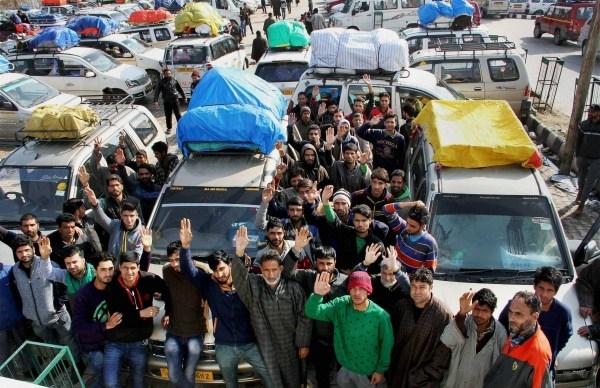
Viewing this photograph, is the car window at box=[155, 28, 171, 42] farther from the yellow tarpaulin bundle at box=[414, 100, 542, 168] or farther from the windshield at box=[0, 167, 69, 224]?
the yellow tarpaulin bundle at box=[414, 100, 542, 168]

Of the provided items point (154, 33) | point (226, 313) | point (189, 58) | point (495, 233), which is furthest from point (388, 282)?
point (154, 33)

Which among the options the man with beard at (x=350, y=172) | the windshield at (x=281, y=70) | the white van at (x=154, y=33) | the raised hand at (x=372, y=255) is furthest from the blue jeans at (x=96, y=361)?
the white van at (x=154, y=33)

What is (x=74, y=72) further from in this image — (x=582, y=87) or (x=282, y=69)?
(x=582, y=87)

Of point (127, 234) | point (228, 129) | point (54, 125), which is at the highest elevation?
point (228, 129)

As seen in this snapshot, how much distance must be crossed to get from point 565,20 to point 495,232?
19397 mm

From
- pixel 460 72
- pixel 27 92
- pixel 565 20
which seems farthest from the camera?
pixel 565 20

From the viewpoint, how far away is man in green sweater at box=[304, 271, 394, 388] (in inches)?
158

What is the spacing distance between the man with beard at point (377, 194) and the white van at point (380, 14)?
54.0 ft

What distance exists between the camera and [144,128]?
29.2 ft

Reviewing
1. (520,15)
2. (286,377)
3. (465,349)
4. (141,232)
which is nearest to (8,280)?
(141,232)

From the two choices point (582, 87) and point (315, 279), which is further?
point (582, 87)

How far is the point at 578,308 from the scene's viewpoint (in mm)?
4793

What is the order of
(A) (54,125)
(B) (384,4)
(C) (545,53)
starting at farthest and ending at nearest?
(B) (384,4), (C) (545,53), (A) (54,125)

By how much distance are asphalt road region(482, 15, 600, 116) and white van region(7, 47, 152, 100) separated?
1174cm
